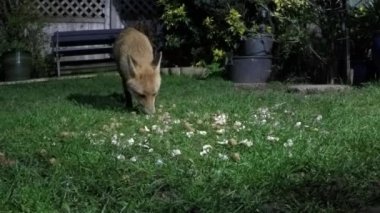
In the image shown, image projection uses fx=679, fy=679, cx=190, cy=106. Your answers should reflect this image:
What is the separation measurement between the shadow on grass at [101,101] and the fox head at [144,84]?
37 centimetres

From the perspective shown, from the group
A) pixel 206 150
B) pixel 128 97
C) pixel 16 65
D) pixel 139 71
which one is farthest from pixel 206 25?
pixel 206 150

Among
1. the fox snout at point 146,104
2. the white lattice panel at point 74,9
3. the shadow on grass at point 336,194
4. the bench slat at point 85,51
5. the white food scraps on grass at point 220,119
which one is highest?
the white lattice panel at point 74,9

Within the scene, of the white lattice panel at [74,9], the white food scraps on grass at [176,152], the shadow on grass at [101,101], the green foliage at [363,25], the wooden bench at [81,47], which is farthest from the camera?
the white lattice panel at [74,9]

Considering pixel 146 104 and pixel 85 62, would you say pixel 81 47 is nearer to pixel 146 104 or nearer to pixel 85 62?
pixel 85 62

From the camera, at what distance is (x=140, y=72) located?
7734 mm

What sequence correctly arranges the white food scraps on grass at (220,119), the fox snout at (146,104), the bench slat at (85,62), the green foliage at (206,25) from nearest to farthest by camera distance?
the white food scraps on grass at (220,119) → the fox snout at (146,104) → the green foliage at (206,25) → the bench slat at (85,62)

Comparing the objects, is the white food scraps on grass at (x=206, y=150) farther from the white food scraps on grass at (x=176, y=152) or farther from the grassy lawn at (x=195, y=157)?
the white food scraps on grass at (x=176, y=152)

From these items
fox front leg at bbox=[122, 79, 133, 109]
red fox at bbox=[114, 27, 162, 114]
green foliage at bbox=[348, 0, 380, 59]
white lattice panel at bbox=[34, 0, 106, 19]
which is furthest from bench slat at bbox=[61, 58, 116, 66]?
fox front leg at bbox=[122, 79, 133, 109]

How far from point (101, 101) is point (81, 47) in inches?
254

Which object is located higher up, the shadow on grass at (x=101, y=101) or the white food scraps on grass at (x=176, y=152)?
the white food scraps on grass at (x=176, y=152)

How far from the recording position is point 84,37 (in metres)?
14.9

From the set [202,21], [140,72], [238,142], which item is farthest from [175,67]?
[238,142]

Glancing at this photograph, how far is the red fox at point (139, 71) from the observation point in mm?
7582

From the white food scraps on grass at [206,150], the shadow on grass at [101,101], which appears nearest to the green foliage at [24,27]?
the shadow on grass at [101,101]
